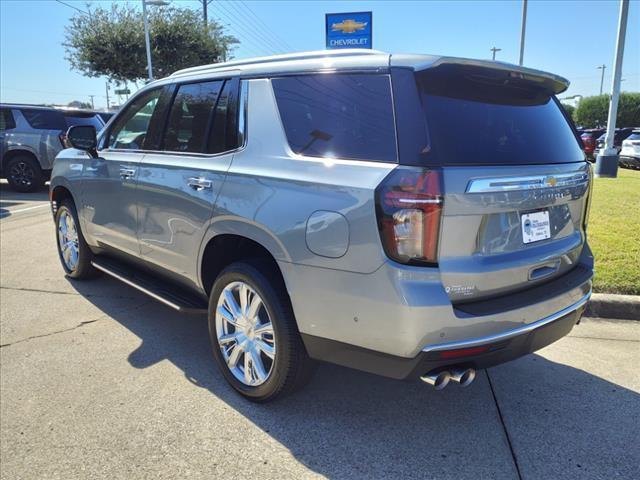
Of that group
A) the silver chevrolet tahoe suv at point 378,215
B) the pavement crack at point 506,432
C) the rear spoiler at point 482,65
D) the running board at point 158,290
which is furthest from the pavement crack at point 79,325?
the rear spoiler at point 482,65

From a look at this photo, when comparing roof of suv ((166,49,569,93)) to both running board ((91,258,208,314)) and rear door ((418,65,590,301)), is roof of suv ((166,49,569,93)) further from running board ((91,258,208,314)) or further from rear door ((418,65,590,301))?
running board ((91,258,208,314))

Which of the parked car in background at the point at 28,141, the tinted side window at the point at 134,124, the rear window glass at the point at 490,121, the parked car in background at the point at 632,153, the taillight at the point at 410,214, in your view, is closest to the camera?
the taillight at the point at 410,214

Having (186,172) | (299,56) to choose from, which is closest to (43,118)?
(186,172)

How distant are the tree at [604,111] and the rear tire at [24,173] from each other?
4291 cm

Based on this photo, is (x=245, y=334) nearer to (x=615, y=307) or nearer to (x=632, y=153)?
(x=615, y=307)

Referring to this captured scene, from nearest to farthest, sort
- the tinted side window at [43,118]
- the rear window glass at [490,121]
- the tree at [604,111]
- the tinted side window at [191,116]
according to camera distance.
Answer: the rear window glass at [490,121]
the tinted side window at [191,116]
the tinted side window at [43,118]
the tree at [604,111]

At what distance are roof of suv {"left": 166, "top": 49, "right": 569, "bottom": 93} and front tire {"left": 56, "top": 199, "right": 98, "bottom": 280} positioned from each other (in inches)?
97.4

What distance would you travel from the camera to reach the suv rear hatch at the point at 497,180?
2203 millimetres

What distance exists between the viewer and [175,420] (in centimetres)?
284

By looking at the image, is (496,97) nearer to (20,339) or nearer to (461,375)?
(461,375)

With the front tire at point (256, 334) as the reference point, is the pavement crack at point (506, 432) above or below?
below

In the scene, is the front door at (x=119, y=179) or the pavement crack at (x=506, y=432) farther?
the front door at (x=119, y=179)

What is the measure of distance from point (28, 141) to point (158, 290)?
9.99m

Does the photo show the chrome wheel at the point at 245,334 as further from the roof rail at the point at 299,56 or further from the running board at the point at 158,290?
the roof rail at the point at 299,56
